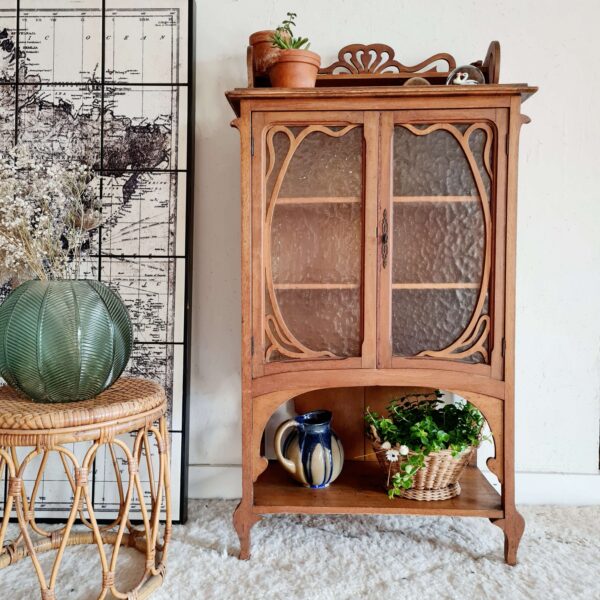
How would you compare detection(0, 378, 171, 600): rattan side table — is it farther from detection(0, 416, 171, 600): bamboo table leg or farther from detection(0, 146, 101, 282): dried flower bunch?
detection(0, 146, 101, 282): dried flower bunch

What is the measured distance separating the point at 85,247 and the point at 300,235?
915 millimetres

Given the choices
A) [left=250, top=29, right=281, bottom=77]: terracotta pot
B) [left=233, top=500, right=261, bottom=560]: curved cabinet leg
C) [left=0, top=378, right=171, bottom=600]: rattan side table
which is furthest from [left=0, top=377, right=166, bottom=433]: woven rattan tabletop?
[left=250, top=29, right=281, bottom=77]: terracotta pot

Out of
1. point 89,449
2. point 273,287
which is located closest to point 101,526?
point 89,449

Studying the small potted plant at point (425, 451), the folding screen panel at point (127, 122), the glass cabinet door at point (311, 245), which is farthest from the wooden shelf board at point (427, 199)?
the folding screen panel at point (127, 122)

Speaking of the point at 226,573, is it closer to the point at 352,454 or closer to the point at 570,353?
the point at 352,454

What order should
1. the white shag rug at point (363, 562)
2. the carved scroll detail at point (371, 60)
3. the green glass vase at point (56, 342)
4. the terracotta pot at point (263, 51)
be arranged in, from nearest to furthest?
1. the green glass vase at point (56, 342)
2. the white shag rug at point (363, 562)
3. the terracotta pot at point (263, 51)
4. the carved scroll detail at point (371, 60)

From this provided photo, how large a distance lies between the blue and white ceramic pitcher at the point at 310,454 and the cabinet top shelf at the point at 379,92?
108cm

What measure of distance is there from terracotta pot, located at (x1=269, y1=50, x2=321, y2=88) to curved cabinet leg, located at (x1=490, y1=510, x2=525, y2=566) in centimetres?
154

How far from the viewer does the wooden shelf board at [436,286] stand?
1740 mm

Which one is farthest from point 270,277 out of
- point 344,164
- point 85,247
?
point 85,247

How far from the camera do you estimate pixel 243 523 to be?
176cm

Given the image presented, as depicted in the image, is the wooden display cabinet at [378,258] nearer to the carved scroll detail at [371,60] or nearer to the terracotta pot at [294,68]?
the terracotta pot at [294,68]

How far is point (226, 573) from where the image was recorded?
1688 mm

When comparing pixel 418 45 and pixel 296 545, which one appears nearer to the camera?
pixel 296 545
